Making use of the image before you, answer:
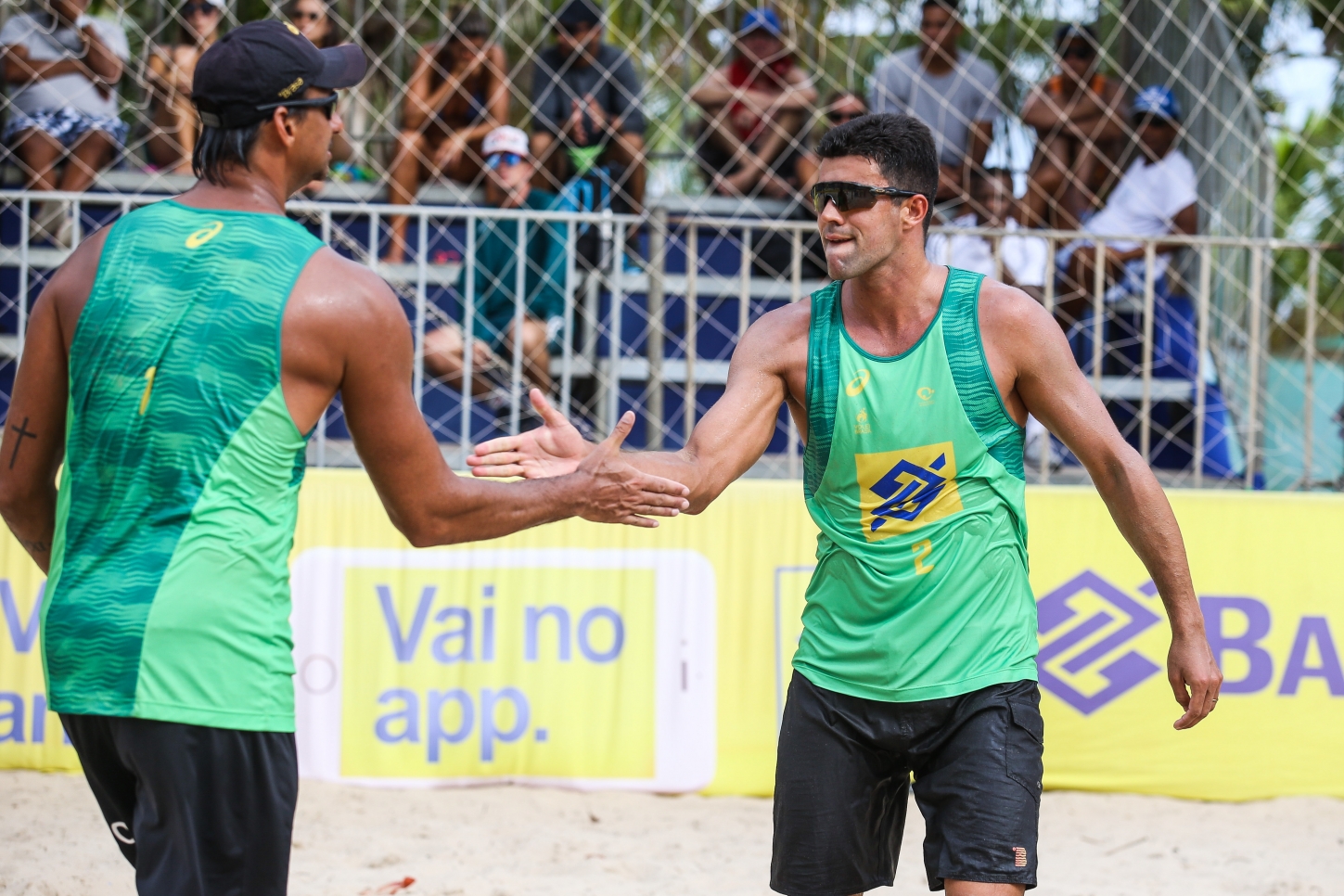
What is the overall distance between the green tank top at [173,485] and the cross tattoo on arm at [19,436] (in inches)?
6.0

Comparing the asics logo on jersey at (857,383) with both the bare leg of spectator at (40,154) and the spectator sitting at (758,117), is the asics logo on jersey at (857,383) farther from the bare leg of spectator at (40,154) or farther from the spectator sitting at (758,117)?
the bare leg of spectator at (40,154)

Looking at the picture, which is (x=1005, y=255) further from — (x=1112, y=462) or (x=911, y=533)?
(x=911, y=533)

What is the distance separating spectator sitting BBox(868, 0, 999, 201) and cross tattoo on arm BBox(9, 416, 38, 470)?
537 cm

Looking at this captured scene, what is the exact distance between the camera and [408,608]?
4906mm

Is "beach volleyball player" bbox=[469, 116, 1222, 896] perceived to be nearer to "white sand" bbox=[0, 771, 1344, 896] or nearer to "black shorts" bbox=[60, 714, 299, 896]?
"black shorts" bbox=[60, 714, 299, 896]

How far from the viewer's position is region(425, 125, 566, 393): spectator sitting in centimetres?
584

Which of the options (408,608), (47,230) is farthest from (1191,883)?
(47,230)

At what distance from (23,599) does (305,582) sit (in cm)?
103

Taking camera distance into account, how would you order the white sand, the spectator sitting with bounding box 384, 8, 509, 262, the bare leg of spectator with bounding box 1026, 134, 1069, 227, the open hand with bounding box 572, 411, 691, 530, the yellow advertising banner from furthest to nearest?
1. the bare leg of spectator with bounding box 1026, 134, 1069, 227
2. the spectator sitting with bounding box 384, 8, 509, 262
3. the yellow advertising banner
4. the white sand
5. the open hand with bounding box 572, 411, 691, 530

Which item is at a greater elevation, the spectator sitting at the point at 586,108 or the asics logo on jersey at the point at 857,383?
the spectator sitting at the point at 586,108

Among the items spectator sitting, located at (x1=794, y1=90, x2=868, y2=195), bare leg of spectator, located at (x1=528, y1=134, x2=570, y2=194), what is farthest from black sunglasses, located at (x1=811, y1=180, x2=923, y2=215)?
bare leg of spectator, located at (x1=528, y1=134, x2=570, y2=194)

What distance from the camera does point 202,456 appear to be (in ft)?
6.15

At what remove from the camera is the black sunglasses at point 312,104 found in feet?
6.52

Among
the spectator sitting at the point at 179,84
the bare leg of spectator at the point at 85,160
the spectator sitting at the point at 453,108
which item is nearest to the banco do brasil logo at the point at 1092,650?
the spectator sitting at the point at 453,108
